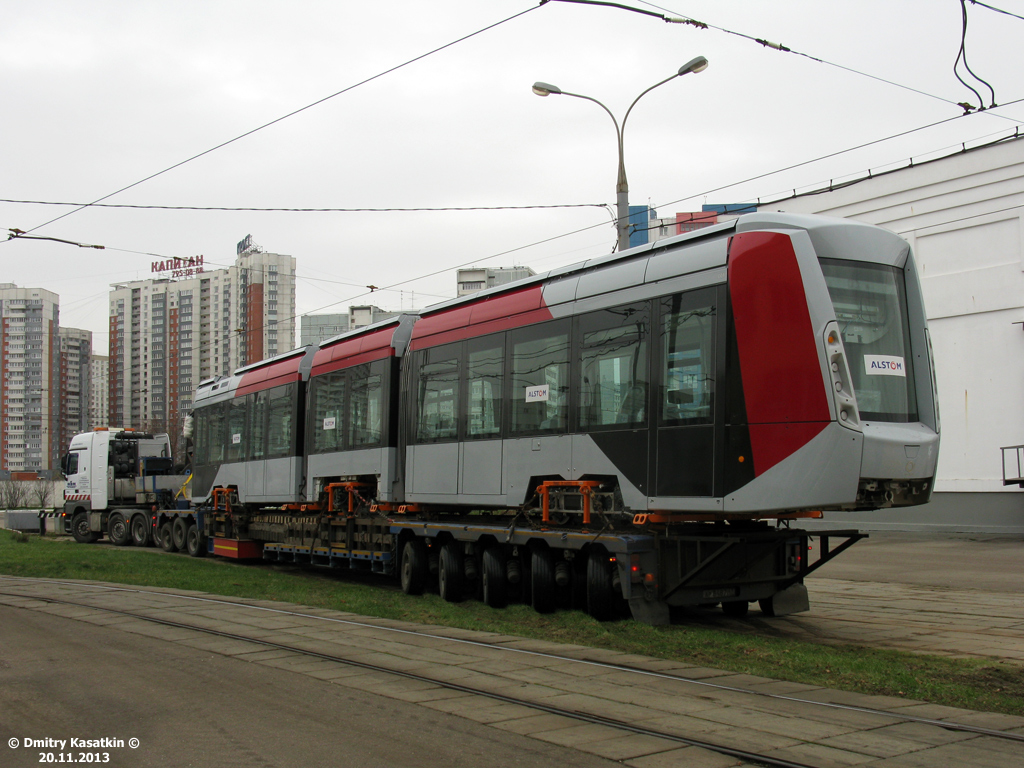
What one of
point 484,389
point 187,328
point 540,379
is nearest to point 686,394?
point 540,379

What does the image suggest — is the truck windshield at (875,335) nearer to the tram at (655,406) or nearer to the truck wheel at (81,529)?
the tram at (655,406)

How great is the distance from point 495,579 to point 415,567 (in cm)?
234

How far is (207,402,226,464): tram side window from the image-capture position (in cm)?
2206

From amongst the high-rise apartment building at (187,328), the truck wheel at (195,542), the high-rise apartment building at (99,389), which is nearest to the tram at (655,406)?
the truck wheel at (195,542)

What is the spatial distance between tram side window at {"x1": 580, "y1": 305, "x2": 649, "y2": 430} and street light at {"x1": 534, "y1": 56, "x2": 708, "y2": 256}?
5079 mm

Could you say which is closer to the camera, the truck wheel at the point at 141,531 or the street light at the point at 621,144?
the street light at the point at 621,144

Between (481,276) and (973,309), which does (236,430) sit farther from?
(481,276)

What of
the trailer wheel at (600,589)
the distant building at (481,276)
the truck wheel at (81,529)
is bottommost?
the truck wheel at (81,529)

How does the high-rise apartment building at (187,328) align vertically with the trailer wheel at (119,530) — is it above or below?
above

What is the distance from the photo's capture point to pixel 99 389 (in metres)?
64.9

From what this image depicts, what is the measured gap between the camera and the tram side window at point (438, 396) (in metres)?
13.3

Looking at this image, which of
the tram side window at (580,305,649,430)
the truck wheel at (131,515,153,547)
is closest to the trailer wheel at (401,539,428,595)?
the tram side window at (580,305,649,430)

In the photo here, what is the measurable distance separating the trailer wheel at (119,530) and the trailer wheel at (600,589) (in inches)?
909

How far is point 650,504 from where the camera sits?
31.6 ft
